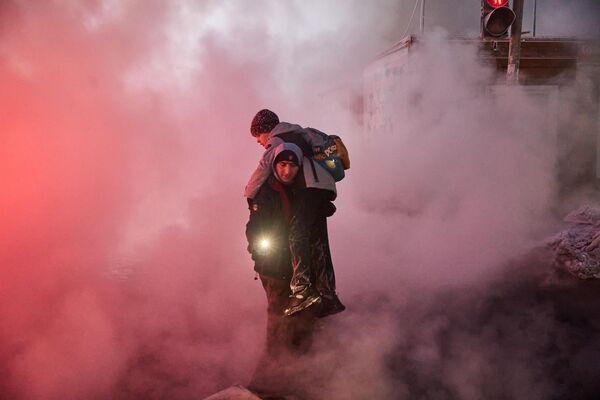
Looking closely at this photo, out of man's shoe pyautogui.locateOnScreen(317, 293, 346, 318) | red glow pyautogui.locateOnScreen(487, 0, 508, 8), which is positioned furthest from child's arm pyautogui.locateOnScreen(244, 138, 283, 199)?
red glow pyautogui.locateOnScreen(487, 0, 508, 8)

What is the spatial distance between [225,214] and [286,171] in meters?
4.31

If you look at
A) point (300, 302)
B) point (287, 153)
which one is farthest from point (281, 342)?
point (287, 153)

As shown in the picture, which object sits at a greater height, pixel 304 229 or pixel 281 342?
pixel 304 229

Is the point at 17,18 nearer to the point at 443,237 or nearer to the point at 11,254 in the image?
the point at 11,254

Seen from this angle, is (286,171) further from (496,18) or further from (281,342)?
(496,18)

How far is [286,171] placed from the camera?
107 inches

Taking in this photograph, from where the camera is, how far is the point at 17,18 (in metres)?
5.89

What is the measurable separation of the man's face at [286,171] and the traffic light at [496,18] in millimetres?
4330

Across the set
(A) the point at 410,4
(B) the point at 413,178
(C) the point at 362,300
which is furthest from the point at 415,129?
(A) the point at 410,4

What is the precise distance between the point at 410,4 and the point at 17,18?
16404 mm

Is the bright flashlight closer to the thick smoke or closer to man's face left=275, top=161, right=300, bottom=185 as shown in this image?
man's face left=275, top=161, right=300, bottom=185

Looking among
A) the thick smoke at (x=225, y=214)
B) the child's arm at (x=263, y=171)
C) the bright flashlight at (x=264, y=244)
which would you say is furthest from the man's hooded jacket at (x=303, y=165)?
the thick smoke at (x=225, y=214)

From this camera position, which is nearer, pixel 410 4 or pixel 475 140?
pixel 475 140

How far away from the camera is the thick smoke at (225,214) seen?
3293 mm
